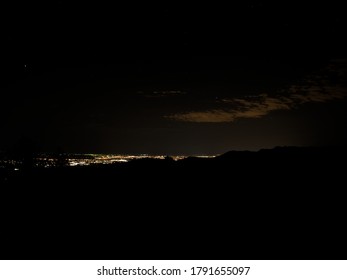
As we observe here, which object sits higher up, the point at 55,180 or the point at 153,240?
the point at 153,240

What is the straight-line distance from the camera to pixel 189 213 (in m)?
9.75

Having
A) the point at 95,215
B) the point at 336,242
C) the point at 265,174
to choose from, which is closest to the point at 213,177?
the point at 265,174

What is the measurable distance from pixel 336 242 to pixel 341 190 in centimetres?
420

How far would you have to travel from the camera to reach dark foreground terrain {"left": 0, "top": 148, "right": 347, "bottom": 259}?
287 inches

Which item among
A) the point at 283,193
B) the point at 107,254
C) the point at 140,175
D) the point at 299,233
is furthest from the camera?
the point at 140,175

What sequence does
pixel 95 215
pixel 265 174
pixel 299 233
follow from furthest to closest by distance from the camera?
pixel 265 174 → pixel 95 215 → pixel 299 233

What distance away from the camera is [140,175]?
51.9ft

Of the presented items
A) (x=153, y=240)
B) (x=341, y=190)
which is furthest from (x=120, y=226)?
(x=341, y=190)

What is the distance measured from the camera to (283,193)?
36.1ft

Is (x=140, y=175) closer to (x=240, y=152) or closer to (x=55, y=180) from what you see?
(x=55, y=180)

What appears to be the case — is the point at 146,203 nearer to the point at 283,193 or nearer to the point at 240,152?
the point at 283,193

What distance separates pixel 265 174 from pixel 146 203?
19.0ft

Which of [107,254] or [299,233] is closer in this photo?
[107,254]

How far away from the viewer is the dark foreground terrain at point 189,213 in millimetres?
7301
